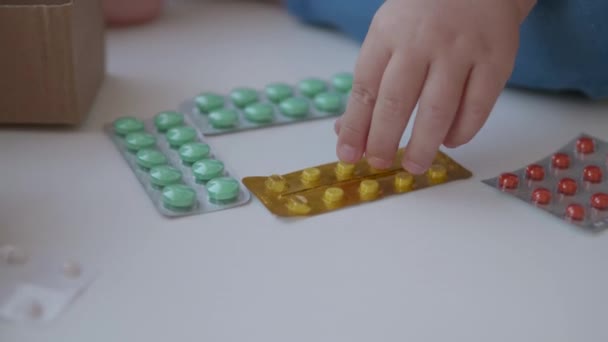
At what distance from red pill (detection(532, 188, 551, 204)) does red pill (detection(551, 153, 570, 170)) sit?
0.17 ft

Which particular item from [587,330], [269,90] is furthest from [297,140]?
[587,330]

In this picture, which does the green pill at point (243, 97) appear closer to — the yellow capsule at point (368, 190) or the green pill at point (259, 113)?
the green pill at point (259, 113)

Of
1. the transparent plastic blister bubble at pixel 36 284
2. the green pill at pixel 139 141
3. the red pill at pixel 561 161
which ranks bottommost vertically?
the transparent plastic blister bubble at pixel 36 284

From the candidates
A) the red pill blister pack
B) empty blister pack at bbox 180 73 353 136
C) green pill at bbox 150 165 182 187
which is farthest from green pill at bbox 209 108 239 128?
the red pill blister pack

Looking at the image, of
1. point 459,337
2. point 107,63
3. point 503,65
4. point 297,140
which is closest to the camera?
point 459,337

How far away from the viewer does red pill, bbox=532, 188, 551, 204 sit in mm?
568

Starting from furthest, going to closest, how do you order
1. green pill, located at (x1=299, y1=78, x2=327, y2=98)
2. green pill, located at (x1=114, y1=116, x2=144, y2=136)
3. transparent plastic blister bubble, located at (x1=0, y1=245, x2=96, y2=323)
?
green pill, located at (x1=299, y1=78, x2=327, y2=98) → green pill, located at (x1=114, y1=116, x2=144, y2=136) → transparent plastic blister bubble, located at (x1=0, y1=245, x2=96, y2=323)

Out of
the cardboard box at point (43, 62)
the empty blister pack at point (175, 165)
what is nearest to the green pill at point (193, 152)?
the empty blister pack at point (175, 165)

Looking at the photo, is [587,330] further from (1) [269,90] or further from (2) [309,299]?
(1) [269,90]

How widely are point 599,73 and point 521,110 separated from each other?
0.08 m

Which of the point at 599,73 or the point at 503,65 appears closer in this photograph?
the point at 503,65

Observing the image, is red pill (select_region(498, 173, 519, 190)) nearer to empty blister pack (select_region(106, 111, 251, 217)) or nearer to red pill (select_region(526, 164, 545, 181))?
red pill (select_region(526, 164, 545, 181))

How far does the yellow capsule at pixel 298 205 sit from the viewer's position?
1.79 feet

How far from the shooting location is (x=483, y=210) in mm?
566
